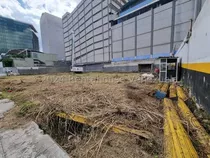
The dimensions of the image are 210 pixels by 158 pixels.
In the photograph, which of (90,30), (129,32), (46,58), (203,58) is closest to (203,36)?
(203,58)

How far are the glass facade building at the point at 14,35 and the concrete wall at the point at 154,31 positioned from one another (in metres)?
41.4

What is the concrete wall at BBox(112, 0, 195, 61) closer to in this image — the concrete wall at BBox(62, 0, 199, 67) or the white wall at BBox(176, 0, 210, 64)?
the concrete wall at BBox(62, 0, 199, 67)

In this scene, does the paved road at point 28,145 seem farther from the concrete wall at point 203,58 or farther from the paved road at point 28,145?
the concrete wall at point 203,58

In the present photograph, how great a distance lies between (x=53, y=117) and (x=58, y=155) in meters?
1.16

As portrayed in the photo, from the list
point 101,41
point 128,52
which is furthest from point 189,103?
point 101,41

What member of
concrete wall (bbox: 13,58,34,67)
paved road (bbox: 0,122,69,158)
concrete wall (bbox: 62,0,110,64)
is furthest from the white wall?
concrete wall (bbox: 13,58,34,67)

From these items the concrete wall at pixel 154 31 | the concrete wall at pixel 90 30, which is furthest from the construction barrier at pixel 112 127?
the concrete wall at pixel 90 30

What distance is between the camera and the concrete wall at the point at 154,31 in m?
17.2

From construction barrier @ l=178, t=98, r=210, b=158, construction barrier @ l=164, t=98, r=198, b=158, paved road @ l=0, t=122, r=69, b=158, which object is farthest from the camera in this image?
paved road @ l=0, t=122, r=69, b=158

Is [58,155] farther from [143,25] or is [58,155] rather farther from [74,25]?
[74,25]

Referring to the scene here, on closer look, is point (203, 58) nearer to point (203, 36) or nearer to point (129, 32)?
point (203, 36)

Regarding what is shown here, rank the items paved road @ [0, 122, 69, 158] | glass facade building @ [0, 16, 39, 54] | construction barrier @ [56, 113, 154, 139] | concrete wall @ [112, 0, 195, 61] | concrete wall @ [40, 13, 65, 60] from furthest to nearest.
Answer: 1. concrete wall @ [40, 13, 65, 60]
2. glass facade building @ [0, 16, 39, 54]
3. concrete wall @ [112, 0, 195, 61]
4. construction barrier @ [56, 113, 154, 139]
5. paved road @ [0, 122, 69, 158]

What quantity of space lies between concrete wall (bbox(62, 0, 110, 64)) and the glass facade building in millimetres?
18125

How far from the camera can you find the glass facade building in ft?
133
